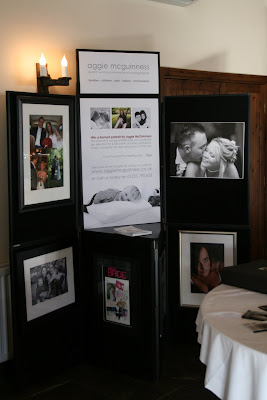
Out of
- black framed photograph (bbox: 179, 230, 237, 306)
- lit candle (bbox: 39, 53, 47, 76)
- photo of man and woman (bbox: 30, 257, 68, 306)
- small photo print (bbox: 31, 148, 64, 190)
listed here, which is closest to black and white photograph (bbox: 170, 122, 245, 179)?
black framed photograph (bbox: 179, 230, 237, 306)

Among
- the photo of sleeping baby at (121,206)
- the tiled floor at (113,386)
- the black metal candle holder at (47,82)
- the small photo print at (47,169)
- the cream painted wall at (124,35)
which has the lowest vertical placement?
the tiled floor at (113,386)

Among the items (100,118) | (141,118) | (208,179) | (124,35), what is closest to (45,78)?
(100,118)

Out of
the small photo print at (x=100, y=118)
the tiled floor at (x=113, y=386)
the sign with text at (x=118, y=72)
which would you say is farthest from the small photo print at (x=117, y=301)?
the sign with text at (x=118, y=72)

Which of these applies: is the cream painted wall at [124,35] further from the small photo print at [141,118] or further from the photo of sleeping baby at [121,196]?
the photo of sleeping baby at [121,196]

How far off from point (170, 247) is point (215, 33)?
2.14 metres

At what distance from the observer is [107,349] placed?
3.50 metres

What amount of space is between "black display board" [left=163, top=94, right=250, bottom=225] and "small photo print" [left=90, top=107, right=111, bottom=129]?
0.46m

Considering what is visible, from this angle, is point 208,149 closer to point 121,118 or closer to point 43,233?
point 121,118

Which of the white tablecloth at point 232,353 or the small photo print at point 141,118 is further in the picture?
the small photo print at point 141,118

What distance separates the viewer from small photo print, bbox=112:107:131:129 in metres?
3.55

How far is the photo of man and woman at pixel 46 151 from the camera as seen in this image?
3146 millimetres

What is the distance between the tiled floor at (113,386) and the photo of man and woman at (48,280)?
1.88 feet

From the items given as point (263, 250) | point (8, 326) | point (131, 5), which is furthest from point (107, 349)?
point (131, 5)

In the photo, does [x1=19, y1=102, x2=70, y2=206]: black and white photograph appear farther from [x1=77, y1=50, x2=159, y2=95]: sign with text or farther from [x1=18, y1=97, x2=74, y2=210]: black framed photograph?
[x1=77, y1=50, x2=159, y2=95]: sign with text
